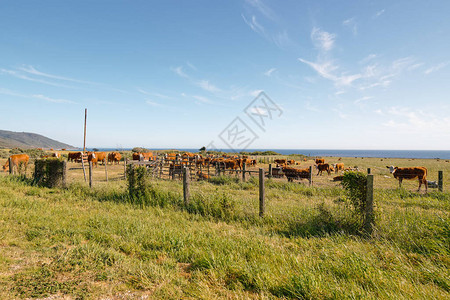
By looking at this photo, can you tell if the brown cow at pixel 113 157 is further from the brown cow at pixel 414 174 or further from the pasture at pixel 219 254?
the brown cow at pixel 414 174

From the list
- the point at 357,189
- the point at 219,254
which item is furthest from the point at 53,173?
the point at 357,189

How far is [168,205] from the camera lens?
24.6 feet

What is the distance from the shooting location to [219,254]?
392cm

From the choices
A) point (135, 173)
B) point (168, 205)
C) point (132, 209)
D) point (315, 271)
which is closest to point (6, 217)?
point (132, 209)

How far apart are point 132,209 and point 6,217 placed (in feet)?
10.6

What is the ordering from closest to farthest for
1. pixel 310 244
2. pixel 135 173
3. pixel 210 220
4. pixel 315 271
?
pixel 315 271 < pixel 310 244 < pixel 210 220 < pixel 135 173

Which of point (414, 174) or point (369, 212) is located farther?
point (414, 174)

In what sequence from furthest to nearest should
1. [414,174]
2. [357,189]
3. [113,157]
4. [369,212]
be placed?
[113,157]
[414,174]
[357,189]
[369,212]

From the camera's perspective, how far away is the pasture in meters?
3.03

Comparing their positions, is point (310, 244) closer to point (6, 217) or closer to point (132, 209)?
point (132, 209)

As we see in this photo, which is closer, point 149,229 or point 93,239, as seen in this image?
point 93,239

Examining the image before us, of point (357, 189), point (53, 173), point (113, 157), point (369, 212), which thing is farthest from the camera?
point (113, 157)

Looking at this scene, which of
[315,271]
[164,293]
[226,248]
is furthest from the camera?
[226,248]

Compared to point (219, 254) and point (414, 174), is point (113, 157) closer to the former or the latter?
point (219, 254)
